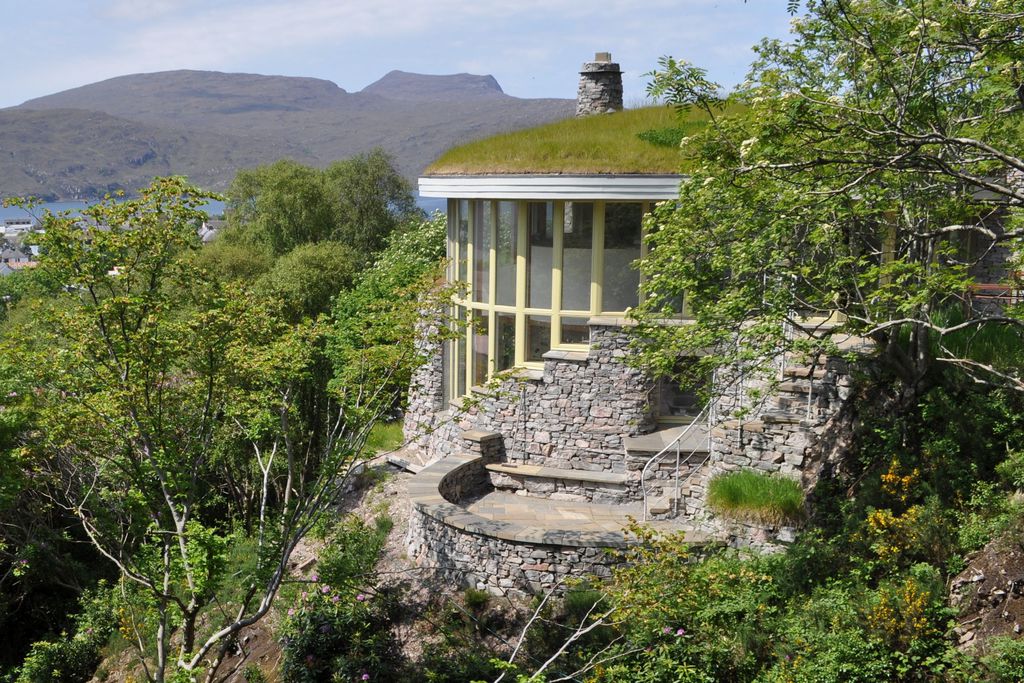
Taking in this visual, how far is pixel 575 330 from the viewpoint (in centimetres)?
1330

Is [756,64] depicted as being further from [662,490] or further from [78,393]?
[78,393]

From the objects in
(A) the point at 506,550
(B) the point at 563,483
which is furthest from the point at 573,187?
(A) the point at 506,550

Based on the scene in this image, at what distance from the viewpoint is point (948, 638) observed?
7.55 metres

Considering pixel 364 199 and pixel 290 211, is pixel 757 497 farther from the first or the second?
pixel 364 199

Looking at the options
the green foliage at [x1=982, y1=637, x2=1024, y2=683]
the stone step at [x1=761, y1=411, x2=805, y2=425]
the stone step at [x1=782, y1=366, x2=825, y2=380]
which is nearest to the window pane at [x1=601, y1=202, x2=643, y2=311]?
the stone step at [x1=782, y1=366, x2=825, y2=380]

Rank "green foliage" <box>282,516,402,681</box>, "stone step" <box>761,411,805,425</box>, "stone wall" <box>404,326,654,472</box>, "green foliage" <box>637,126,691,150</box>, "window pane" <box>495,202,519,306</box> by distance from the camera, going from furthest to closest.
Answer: "window pane" <box>495,202,519,306</box> < "stone wall" <box>404,326,654,472</box> < "green foliage" <box>637,126,691,150</box> < "stone step" <box>761,411,805,425</box> < "green foliage" <box>282,516,402,681</box>

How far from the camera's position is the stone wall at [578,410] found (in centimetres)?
1265

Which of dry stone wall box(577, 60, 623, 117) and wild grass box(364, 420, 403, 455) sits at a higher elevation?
dry stone wall box(577, 60, 623, 117)

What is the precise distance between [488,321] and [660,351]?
5.48m

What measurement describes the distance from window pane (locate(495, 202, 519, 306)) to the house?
25 mm

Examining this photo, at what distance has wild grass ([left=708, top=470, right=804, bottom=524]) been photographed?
9.79 meters

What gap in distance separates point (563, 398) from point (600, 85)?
23.5ft

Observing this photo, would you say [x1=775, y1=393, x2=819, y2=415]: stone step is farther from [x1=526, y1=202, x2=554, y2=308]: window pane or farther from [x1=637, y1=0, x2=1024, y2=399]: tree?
[x1=526, y1=202, x2=554, y2=308]: window pane

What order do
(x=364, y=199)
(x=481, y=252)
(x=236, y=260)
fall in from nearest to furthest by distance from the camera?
(x=481, y=252), (x=236, y=260), (x=364, y=199)
